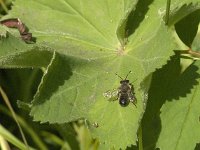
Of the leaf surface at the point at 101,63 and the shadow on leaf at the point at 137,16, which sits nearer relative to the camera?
the leaf surface at the point at 101,63

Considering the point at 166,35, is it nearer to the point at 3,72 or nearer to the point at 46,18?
the point at 46,18

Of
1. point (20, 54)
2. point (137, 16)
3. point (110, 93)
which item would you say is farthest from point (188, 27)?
point (20, 54)

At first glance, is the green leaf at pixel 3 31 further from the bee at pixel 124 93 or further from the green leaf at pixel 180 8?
the green leaf at pixel 180 8

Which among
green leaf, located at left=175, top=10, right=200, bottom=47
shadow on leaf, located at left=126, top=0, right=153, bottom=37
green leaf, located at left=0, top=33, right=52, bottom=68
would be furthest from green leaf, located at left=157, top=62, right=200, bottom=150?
green leaf, located at left=0, top=33, right=52, bottom=68

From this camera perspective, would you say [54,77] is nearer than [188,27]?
Yes

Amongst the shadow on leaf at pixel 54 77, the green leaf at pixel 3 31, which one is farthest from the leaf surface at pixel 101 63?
the green leaf at pixel 3 31

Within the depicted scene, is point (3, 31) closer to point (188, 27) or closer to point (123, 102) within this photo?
point (123, 102)

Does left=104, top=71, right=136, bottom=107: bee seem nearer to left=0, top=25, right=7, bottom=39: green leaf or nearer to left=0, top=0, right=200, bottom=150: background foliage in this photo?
left=0, top=0, right=200, bottom=150: background foliage

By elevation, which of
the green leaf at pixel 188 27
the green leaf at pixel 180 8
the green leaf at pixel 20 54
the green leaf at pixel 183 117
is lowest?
the green leaf at pixel 183 117
